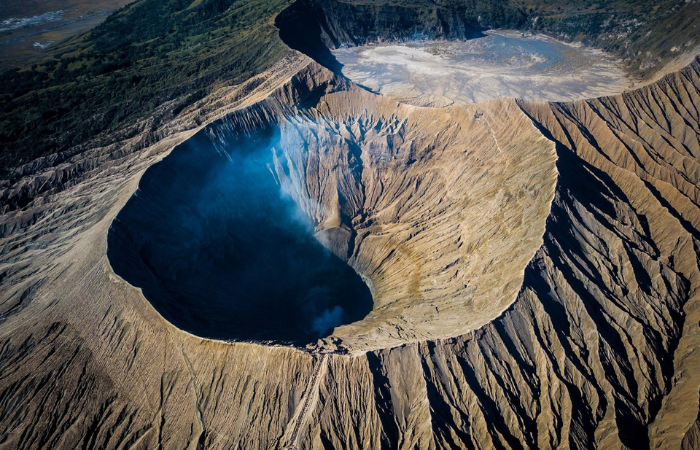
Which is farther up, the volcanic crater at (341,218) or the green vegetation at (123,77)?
the green vegetation at (123,77)

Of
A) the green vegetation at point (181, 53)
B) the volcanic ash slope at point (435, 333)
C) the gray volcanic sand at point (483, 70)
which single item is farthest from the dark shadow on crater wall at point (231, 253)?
the gray volcanic sand at point (483, 70)

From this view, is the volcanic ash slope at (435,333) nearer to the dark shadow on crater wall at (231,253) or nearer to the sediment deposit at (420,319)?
the sediment deposit at (420,319)

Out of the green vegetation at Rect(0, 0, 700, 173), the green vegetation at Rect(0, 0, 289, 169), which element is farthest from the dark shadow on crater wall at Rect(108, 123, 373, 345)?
the green vegetation at Rect(0, 0, 289, 169)

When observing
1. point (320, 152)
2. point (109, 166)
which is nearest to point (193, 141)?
point (109, 166)

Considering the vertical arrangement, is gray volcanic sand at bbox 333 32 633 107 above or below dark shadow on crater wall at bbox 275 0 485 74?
below

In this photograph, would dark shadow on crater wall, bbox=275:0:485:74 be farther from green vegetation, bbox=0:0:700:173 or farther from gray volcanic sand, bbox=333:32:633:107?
gray volcanic sand, bbox=333:32:633:107
